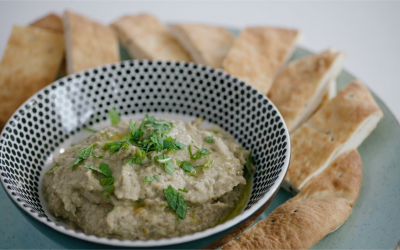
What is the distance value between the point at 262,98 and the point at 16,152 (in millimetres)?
1927

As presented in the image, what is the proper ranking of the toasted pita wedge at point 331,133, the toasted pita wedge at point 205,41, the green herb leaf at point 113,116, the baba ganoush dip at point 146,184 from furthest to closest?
the toasted pita wedge at point 205,41, the green herb leaf at point 113,116, the toasted pita wedge at point 331,133, the baba ganoush dip at point 146,184

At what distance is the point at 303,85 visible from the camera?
3.62 meters

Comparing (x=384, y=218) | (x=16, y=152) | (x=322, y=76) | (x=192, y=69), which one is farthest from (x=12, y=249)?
(x=322, y=76)

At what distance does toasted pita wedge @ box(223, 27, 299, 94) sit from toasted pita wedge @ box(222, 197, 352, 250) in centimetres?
136

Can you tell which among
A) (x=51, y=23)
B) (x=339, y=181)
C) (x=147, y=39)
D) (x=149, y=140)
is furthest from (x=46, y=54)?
(x=339, y=181)

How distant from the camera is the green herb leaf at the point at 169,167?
2.35 meters

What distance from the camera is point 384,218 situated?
275cm

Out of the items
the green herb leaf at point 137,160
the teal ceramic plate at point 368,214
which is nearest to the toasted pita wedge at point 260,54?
the teal ceramic plate at point 368,214

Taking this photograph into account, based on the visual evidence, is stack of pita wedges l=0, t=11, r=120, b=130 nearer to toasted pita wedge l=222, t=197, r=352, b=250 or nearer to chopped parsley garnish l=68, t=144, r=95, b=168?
chopped parsley garnish l=68, t=144, r=95, b=168

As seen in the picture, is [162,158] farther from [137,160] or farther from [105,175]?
[105,175]

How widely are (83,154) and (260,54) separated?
227 cm

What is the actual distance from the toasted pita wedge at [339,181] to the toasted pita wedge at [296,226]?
103mm

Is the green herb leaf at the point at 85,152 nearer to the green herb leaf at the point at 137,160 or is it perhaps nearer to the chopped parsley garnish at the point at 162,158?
the green herb leaf at the point at 137,160

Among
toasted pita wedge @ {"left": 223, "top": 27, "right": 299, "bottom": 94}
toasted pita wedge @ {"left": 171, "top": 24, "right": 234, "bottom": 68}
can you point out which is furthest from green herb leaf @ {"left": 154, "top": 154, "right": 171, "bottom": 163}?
toasted pita wedge @ {"left": 171, "top": 24, "right": 234, "bottom": 68}
